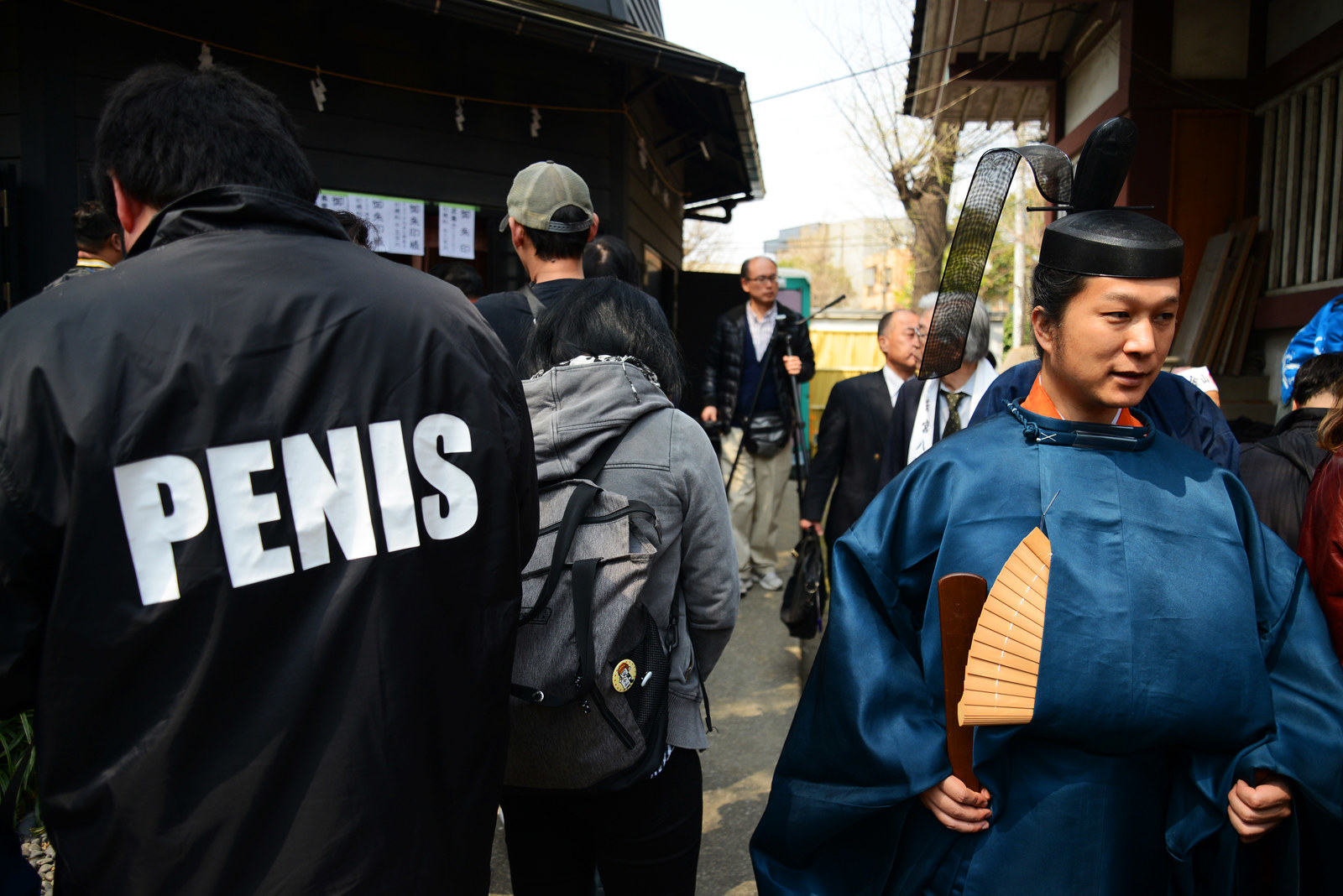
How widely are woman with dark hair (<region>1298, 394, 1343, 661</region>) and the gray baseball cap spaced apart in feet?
6.15

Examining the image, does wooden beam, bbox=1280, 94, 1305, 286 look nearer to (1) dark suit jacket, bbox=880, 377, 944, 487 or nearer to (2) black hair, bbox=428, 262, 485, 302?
(1) dark suit jacket, bbox=880, 377, 944, 487

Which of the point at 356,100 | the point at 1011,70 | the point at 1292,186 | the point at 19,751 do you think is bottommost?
the point at 19,751

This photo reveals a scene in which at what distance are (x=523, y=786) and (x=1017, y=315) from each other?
20917 millimetres

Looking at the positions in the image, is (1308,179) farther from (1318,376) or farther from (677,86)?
(677,86)

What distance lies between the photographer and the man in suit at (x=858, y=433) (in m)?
4.26

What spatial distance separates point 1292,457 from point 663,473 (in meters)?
1.88

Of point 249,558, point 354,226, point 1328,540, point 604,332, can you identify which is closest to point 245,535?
point 249,558

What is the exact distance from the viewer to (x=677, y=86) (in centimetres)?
764

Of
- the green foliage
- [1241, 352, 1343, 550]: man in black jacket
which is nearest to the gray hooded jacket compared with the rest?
[1241, 352, 1343, 550]: man in black jacket

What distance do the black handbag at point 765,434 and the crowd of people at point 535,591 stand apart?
356 centimetres

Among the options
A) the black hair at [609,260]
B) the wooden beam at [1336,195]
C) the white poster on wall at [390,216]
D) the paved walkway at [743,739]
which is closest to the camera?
the paved walkway at [743,739]

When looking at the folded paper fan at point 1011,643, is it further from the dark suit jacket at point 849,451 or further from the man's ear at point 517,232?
Result: the dark suit jacket at point 849,451

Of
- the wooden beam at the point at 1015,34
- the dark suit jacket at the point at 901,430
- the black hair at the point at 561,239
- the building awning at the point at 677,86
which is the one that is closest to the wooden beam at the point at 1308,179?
the wooden beam at the point at 1015,34

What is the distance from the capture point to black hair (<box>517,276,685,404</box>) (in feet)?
5.88
